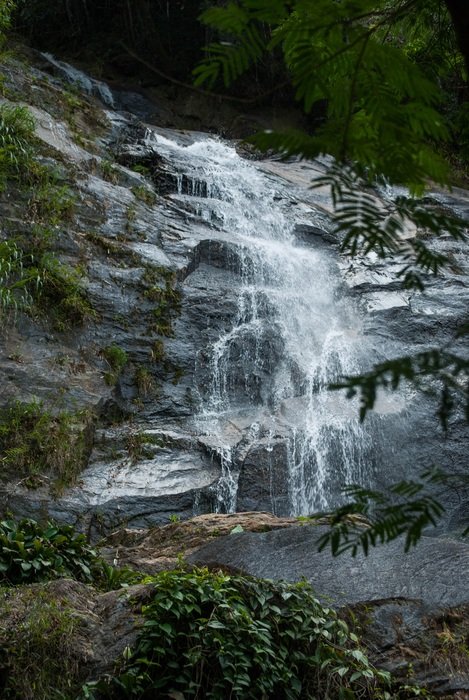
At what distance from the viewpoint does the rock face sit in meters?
8.86

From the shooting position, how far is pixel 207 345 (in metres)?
10.7

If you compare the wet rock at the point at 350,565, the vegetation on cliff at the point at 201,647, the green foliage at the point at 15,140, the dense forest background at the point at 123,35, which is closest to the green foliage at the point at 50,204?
the green foliage at the point at 15,140

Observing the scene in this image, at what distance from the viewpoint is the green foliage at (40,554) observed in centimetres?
514

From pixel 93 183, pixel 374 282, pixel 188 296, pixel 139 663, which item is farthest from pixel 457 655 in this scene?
pixel 93 183

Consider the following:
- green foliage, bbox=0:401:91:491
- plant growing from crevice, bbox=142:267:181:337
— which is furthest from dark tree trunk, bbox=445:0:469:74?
plant growing from crevice, bbox=142:267:181:337

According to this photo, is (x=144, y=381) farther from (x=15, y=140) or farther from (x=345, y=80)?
(x=345, y=80)

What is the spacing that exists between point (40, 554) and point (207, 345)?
222 inches

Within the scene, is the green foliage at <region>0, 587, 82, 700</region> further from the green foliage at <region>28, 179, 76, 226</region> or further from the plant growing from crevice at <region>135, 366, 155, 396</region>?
the green foliage at <region>28, 179, 76, 226</region>

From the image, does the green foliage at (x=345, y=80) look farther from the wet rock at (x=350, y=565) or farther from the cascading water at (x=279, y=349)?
the cascading water at (x=279, y=349)

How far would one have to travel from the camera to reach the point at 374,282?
12492 millimetres

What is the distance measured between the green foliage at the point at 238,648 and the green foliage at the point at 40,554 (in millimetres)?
1059

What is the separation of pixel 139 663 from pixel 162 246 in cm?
859

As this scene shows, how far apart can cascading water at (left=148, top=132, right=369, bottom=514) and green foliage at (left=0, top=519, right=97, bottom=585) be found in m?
3.25

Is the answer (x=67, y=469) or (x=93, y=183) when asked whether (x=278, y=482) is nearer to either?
(x=67, y=469)
